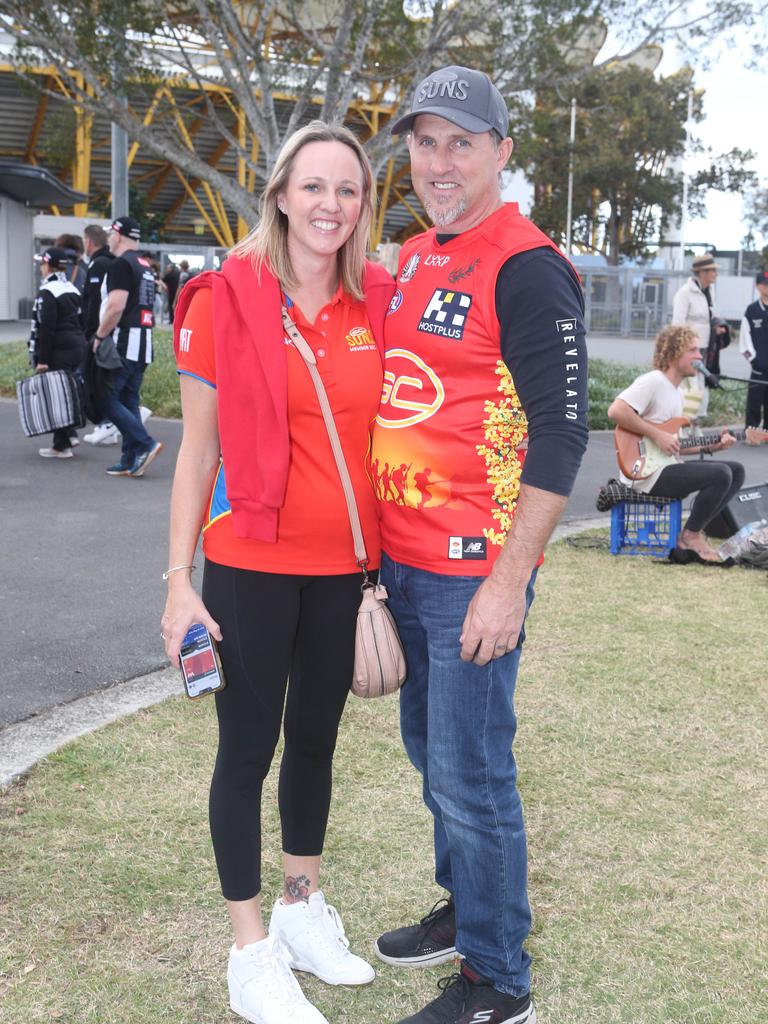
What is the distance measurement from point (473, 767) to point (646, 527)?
5.10 meters

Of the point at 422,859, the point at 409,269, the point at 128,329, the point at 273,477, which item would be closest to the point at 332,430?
the point at 273,477

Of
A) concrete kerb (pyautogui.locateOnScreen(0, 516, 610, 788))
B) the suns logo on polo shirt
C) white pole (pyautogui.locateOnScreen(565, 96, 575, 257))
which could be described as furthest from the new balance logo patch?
white pole (pyautogui.locateOnScreen(565, 96, 575, 257))

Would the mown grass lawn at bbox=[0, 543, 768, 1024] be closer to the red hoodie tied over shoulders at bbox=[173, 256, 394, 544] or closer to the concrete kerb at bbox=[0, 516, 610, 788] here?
the concrete kerb at bbox=[0, 516, 610, 788]

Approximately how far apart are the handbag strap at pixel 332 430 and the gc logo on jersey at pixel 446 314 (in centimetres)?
25

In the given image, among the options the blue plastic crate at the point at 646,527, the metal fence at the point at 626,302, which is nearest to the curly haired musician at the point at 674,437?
the blue plastic crate at the point at 646,527

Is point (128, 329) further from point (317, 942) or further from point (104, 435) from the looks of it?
point (317, 942)

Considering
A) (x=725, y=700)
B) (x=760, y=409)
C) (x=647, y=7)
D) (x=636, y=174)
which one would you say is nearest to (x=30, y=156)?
(x=636, y=174)

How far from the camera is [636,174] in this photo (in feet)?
152

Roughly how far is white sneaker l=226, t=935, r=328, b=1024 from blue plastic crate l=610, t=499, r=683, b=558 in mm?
5042

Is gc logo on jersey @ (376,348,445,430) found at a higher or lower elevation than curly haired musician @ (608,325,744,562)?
higher

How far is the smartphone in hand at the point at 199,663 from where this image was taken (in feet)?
8.00

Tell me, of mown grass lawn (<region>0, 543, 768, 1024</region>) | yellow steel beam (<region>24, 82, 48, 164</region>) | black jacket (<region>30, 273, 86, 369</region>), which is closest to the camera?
mown grass lawn (<region>0, 543, 768, 1024</region>)

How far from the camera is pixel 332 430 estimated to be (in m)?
2.43

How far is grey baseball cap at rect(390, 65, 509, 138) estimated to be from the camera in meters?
2.35
